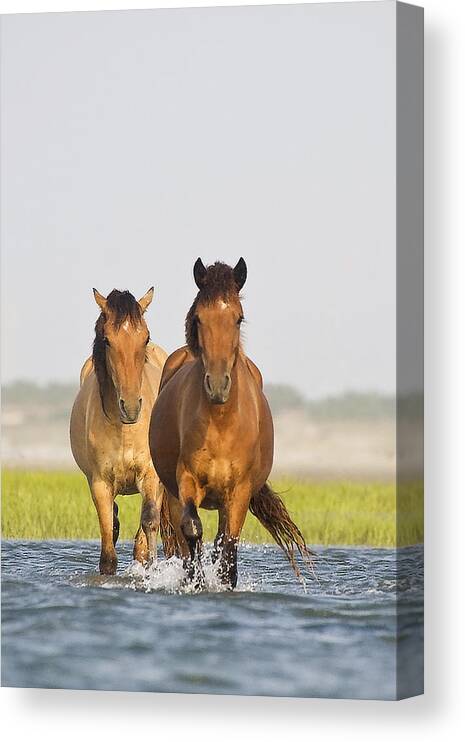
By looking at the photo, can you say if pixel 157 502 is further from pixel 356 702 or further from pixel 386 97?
pixel 386 97

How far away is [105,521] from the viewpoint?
8.33m

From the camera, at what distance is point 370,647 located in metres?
7.71

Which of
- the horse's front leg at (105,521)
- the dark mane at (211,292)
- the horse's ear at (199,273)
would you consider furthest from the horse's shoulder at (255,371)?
the horse's front leg at (105,521)

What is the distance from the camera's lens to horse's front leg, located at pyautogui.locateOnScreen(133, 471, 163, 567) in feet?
27.3

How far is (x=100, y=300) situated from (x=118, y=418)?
23.4 inches

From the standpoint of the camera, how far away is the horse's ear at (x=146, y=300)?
8.12 meters

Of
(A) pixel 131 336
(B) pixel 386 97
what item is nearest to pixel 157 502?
(A) pixel 131 336

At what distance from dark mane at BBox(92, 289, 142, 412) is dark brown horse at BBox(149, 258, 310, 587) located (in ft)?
0.89

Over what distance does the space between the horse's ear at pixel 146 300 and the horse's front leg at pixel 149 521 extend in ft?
2.70

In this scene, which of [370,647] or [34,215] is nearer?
[370,647]

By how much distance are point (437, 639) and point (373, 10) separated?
111 inches

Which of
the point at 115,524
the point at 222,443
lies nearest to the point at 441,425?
the point at 222,443

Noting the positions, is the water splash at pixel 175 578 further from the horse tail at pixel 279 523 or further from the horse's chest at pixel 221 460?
the horse's chest at pixel 221 460

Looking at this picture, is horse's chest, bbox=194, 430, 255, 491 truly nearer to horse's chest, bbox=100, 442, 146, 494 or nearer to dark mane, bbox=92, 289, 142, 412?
horse's chest, bbox=100, 442, 146, 494
